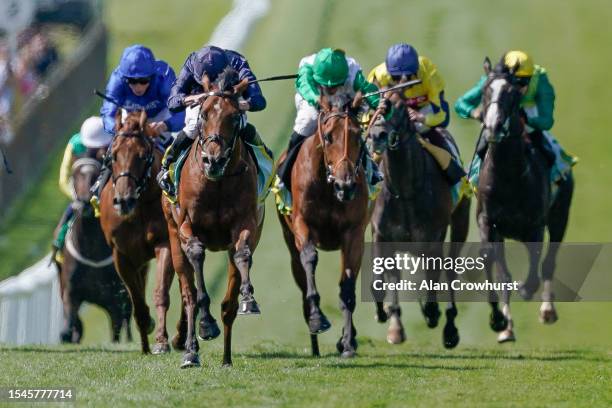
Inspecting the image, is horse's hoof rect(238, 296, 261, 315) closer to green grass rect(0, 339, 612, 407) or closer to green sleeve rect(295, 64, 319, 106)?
green grass rect(0, 339, 612, 407)

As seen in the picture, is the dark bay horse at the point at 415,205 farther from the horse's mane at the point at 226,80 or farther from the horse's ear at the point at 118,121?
the horse's mane at the point at 226,80

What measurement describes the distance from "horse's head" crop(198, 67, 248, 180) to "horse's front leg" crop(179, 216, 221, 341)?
58cm

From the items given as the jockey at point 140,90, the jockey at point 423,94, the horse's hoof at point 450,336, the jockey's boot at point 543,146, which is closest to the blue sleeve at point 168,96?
the jockey at point 140,90

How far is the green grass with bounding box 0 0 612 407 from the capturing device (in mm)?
10477

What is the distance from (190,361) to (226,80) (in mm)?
2067

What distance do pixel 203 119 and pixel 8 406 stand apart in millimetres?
2797

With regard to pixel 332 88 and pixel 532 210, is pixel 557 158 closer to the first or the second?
pixel 532 210

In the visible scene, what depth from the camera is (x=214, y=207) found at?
11789 mm

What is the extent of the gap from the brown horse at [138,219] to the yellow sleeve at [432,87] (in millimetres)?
2841

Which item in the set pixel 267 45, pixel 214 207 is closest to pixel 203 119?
pixel 214 207

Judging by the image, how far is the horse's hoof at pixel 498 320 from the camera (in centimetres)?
1471

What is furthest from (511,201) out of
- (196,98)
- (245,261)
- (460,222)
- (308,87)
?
(196,98)

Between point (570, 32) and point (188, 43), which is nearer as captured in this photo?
point (570, 32)

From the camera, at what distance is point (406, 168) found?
14289 mm
